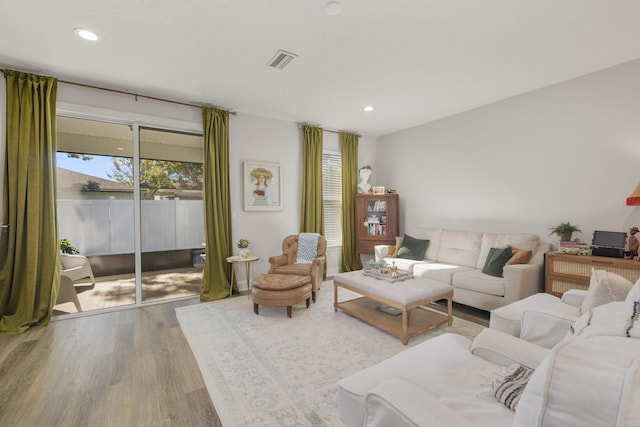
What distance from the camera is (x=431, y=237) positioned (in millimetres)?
4730

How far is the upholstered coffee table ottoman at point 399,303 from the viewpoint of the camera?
2.77 metres

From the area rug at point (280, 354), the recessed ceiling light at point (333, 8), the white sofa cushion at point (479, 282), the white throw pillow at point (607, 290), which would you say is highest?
the recessed ceiling light at point (333, 8)

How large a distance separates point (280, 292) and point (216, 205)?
167cm

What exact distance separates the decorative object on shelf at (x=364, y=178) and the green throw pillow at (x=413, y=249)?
141 centimetres

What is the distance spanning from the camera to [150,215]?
400cm

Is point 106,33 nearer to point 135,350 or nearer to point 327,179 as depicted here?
point 135,350

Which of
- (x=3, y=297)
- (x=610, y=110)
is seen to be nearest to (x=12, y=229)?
(x=3, y=297)

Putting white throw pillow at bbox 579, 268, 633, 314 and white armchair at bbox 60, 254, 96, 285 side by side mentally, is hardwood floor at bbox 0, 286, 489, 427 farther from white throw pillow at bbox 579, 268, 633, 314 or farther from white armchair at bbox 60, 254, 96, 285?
white throw pillow at bbox 579, 268, 633, 314

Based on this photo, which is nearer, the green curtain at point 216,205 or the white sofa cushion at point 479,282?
the white sofa cushion at point 479,282

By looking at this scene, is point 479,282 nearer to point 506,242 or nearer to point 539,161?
point 506,242

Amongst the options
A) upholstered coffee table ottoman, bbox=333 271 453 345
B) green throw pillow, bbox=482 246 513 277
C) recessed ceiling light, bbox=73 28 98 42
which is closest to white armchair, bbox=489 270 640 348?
upholstered coffee table ottoman, bbox=333 271 453 345

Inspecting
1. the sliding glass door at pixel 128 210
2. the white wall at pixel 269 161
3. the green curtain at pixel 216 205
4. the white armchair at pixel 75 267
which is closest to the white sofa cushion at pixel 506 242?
the white wall at pixel 269 161

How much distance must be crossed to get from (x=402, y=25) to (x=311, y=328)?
9.66 feet

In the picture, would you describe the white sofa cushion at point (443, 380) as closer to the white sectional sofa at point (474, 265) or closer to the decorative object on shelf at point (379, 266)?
the decorative object on shelf at point (379, 266)
